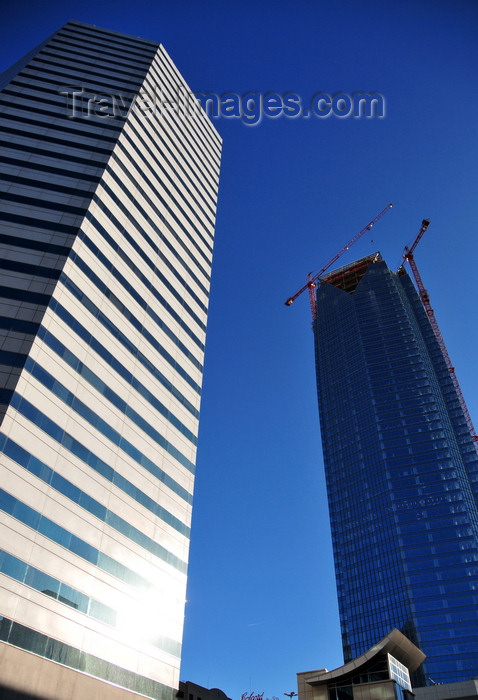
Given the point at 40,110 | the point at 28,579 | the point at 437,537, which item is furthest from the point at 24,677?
the point at 437,537

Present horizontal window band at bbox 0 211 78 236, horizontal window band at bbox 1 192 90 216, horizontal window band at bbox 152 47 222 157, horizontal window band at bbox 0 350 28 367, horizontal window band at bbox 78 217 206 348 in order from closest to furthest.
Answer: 1. horizontal window band at bbox 0 350 28 367
2. horizontal window band at bbox 0 211 78 236
3. horizontal window band at bbox 78 217 206 348
4. horizontal window band at bbox 1 192 90 216
5. horizontal window band at bbox 152 47 222 157

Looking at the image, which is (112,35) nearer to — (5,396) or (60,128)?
(60,128)

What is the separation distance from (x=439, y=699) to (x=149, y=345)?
6802 cm

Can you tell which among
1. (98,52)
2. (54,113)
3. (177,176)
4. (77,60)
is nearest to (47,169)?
(54,113)

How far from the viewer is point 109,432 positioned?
4481 cm

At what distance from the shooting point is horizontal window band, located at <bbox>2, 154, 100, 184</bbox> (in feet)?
194

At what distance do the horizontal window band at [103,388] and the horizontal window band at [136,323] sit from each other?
5871 millimetres

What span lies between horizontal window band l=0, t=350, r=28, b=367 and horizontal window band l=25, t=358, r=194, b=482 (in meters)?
0.41

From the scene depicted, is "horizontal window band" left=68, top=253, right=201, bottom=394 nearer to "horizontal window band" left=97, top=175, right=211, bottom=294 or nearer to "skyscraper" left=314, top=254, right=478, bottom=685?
"horizontal window band" left=97, top=175, right=211, bottom=294

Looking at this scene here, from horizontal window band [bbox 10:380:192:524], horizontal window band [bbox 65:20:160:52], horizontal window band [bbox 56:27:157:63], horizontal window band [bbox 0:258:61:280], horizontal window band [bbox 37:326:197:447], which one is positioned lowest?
horizontal window band [bbox 10:380:192:524]

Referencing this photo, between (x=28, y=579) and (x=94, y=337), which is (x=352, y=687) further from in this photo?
(x=94, y=337)

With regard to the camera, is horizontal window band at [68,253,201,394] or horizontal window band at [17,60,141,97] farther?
horizontal window band at [17,60,141,97]

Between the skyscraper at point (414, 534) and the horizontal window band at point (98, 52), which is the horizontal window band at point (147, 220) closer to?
the horizontal window band at point (98, 52)

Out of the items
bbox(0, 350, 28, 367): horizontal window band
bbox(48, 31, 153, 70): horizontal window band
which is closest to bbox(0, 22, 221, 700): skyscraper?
bbox(0, 350, 28, 367): horizontal window band
